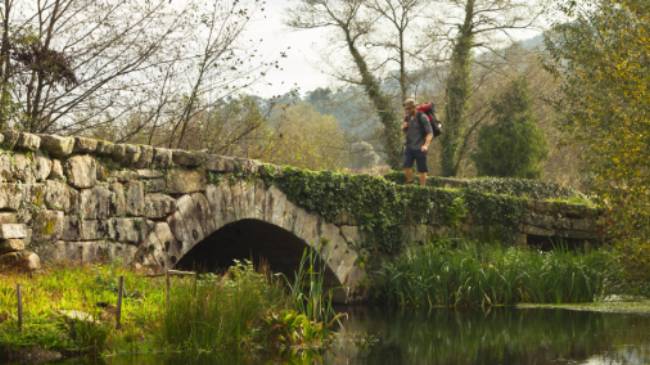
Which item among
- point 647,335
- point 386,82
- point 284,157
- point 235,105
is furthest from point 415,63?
point 647,335

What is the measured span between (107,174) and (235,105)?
17.7 feet

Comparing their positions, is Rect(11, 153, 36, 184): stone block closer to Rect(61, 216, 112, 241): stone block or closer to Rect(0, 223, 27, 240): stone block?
Rect(0, 223, 27, 240): stone block

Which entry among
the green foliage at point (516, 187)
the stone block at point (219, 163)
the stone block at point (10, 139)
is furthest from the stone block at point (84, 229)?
the green foliage at point (516, 187)

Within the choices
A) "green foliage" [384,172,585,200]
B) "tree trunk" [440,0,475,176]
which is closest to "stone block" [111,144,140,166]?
"green foliage" [384,172,585,200]

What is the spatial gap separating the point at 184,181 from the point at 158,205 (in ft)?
1.68

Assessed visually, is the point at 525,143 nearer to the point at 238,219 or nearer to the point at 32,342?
the point at 238,219

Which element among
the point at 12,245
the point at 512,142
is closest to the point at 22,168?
the point at 12,245

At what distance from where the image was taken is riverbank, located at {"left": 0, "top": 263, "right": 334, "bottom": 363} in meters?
7.62

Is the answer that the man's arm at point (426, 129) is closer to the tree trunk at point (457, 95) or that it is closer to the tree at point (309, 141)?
the tree at point (309, 141)

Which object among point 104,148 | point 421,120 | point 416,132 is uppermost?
point 421,120

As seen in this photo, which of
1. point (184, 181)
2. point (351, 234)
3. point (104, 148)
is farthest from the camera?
point (351, 234)

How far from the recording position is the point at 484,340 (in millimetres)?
10094

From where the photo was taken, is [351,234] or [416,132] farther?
[416,132]

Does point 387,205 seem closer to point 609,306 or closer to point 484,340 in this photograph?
point 609,306
